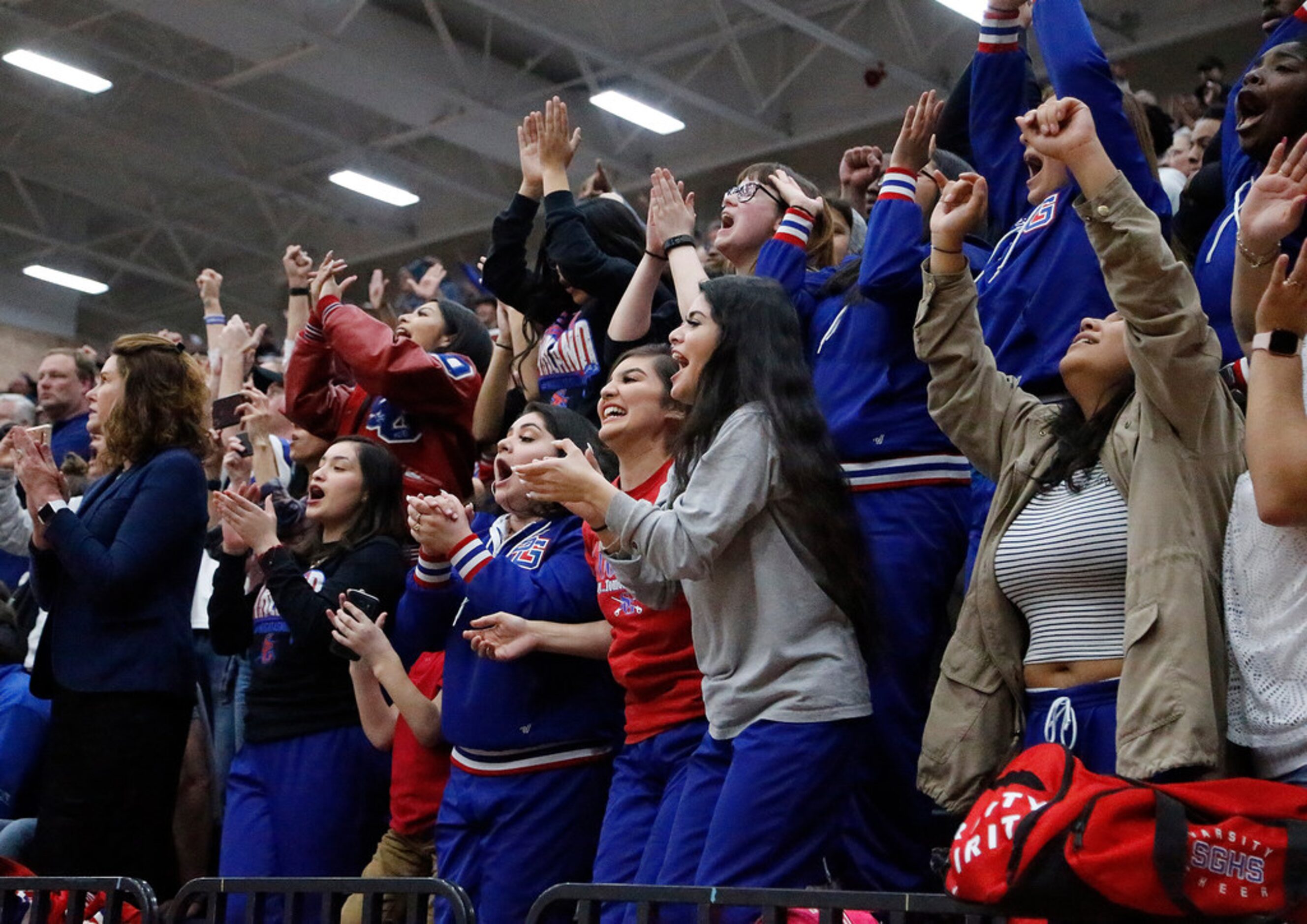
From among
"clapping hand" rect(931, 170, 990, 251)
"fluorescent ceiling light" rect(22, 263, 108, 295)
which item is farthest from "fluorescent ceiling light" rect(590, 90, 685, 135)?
"clapping hand" rect(931, 170, 990, 251)

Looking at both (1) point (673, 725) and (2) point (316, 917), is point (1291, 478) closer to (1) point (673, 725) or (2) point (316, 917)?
(1) point (673, 725)

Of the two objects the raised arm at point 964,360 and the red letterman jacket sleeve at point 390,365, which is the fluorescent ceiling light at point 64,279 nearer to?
the red letterman jacket sleeve at point 390,365

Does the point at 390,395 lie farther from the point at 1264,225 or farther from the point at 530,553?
the point at 1264,225

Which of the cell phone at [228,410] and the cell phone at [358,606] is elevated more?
the cell phone at [228,410]

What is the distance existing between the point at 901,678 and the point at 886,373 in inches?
23.5

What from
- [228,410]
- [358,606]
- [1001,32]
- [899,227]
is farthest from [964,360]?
[228,410]

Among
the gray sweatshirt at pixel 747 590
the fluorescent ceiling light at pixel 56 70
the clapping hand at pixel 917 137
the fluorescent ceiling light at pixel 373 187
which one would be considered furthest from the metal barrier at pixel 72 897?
the fluorescent ceiling light at pixel 373 187

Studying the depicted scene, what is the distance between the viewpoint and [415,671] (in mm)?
4176

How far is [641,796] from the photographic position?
10.3 feet

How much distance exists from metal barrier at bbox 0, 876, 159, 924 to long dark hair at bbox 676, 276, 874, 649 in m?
1.23

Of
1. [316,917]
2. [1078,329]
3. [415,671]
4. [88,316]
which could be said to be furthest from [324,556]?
[88,316]

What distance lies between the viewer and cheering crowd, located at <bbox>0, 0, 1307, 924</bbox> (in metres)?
2.47

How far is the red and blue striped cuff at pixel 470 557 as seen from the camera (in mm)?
3451

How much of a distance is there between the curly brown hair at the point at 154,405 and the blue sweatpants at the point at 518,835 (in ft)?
4.53
